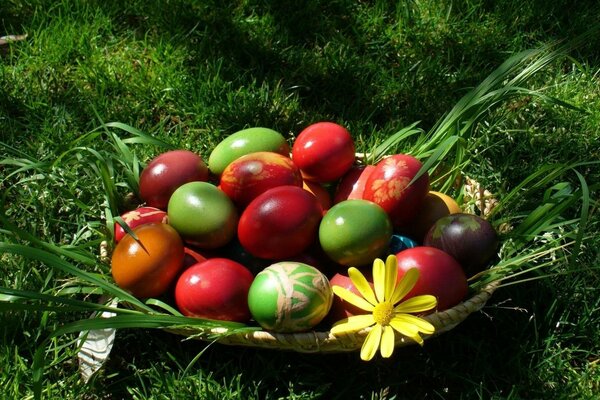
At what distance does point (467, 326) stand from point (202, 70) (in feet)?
4.12

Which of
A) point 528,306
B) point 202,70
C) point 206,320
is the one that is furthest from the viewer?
point 202,70

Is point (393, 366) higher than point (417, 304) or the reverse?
the reverse

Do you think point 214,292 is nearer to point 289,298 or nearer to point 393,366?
point 289,298

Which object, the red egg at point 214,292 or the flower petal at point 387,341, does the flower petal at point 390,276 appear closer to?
the flower petal at point 387,341

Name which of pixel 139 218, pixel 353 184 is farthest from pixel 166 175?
pixel 353 184

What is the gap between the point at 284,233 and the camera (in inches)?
67.8

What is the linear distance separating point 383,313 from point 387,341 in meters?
0.07

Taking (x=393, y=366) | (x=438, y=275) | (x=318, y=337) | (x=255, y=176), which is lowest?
(x=393, y=366)

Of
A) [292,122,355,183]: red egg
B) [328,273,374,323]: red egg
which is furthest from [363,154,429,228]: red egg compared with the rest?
[328,273,374,323]: red egg

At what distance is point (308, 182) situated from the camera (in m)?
Answer: 1.99

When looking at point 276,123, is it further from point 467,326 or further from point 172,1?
point 467,326

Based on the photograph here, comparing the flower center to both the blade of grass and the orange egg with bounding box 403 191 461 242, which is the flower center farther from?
the blade of grass

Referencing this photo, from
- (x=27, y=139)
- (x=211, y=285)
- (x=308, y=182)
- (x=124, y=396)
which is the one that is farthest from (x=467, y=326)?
(x=27, y=139)

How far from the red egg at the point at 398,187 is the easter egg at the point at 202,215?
356mm
